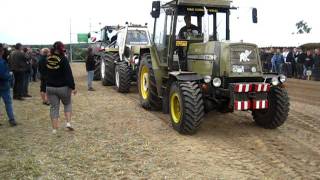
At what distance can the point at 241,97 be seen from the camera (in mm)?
8492

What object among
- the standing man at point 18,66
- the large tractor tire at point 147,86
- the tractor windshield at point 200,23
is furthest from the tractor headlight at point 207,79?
the standing man at point 18,66

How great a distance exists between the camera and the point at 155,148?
7.73 m

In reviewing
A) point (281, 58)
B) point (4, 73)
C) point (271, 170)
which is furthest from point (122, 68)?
point (281, 58)

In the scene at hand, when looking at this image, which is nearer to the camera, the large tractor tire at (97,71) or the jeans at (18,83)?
the jeans at (18,83)

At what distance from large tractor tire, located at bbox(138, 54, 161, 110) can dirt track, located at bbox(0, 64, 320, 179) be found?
0.38 meters

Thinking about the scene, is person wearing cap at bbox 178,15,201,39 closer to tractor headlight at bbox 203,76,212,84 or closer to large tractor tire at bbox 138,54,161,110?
large tractor tire at bbox 138,54,161,110

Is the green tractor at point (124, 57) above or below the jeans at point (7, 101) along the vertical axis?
above

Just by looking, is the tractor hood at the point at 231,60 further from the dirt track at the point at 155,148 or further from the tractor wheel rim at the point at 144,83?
the tractor wheel rim at the point at 144,83

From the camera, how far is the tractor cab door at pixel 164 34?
403 inches

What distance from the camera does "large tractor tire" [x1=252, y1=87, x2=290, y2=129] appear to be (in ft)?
29.6

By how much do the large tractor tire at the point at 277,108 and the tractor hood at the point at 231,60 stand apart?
491mm

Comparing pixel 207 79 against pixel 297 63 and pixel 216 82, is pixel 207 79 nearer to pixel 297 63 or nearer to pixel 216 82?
pixel 216 82

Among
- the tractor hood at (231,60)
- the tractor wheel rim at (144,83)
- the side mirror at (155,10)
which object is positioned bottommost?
the tractor wheel rim at (144,83)

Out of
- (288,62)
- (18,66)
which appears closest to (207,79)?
(18,66)
